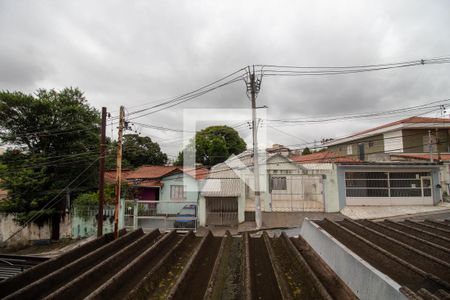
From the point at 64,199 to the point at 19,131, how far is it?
570cm

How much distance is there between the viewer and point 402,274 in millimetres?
2449

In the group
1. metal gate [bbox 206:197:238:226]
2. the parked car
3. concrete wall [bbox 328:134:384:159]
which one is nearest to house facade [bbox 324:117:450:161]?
concrete wall [bbox 328:134:384:159]

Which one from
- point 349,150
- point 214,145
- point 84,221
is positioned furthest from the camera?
point 214,145

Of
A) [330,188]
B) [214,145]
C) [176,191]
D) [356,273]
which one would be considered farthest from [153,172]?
[356,273]

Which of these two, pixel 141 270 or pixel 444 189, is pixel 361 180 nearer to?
pixel 444 189

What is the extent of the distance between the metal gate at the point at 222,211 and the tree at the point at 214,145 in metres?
19.3

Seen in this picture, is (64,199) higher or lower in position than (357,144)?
lower

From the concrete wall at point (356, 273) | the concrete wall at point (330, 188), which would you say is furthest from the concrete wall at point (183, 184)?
the concrete wall at point (356, 273)

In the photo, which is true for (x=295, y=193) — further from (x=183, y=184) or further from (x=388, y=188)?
(x=183, y=184)

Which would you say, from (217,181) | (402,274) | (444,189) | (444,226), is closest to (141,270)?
(402,274)

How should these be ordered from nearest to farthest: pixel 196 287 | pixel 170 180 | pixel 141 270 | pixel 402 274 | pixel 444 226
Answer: pixel 402 274 → pixel 196 287 → pixel 141 270 → pixel 444 226 → pixel 170 180

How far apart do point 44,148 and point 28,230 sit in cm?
574

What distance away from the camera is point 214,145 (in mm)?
36281

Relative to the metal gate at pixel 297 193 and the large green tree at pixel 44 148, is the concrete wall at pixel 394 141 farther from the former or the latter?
the large green tree at pixel 44 148
